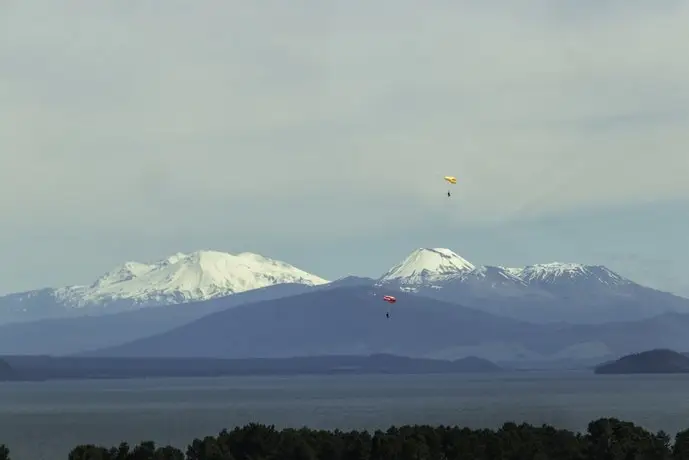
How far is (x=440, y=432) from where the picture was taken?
139m

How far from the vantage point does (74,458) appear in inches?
4628

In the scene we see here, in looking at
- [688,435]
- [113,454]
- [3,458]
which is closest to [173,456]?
[113,454]

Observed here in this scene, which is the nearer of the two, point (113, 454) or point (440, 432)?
point (113, 454)

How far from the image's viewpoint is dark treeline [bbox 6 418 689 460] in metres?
125

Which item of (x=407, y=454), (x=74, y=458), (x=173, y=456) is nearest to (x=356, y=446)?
(x=407, y=454)

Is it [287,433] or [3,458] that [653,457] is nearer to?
[287,433]

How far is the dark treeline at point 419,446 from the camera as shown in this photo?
12475cm

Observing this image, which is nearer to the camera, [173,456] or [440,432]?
[173,456]

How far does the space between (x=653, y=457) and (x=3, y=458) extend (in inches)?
2277

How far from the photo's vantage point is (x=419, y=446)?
12719 cm

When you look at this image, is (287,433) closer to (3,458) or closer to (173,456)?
(173,456)

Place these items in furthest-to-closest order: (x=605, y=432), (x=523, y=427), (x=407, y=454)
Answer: (x=523, y=427)
(x=605, y=432)
(x=407, y=454)

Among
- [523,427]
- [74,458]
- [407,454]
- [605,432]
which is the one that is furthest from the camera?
[523,427]

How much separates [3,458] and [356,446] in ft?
106
